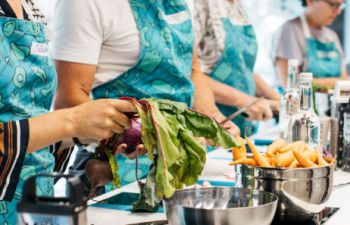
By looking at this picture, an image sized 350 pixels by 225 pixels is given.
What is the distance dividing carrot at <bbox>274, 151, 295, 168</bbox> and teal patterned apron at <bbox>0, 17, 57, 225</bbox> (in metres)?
0.66

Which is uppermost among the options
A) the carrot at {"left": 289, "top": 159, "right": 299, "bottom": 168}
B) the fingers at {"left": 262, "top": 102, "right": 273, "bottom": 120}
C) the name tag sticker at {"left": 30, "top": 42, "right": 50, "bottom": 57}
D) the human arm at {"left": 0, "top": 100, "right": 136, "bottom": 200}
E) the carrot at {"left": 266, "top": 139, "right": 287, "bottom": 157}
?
the name tag sticker at {"left": 30, "top": 42, "right": 50, "bottom": 57}

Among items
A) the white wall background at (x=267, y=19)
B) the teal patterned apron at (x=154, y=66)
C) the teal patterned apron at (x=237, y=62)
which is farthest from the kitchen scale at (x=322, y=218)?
the white wall background at (x=267, y=19)

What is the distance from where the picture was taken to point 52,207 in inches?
38.9

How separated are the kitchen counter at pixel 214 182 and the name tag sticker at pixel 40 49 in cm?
45

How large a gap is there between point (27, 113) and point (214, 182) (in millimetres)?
664

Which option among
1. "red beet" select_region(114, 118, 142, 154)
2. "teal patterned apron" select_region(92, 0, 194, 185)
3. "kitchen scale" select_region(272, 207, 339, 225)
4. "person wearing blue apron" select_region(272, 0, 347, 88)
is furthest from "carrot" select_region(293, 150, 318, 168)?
"person wearing blue apron" select_region(272, 0, 347, 88)

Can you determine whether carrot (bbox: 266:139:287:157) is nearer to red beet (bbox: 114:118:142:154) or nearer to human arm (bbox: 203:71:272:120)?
red beet (bbox: 114:118:142:154)

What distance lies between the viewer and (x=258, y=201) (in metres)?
1.42

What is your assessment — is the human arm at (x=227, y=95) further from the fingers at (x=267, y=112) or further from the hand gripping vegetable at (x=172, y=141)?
the hand gripping vegetable at (x=172, y=141)

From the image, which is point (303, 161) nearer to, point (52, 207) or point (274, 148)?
point (274, 148)

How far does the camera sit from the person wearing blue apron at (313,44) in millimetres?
4754

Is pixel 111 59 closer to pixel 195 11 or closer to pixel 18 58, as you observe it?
pixel 18 58

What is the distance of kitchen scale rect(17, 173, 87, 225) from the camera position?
988mm

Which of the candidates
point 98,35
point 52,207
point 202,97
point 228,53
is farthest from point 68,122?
point 228,53
